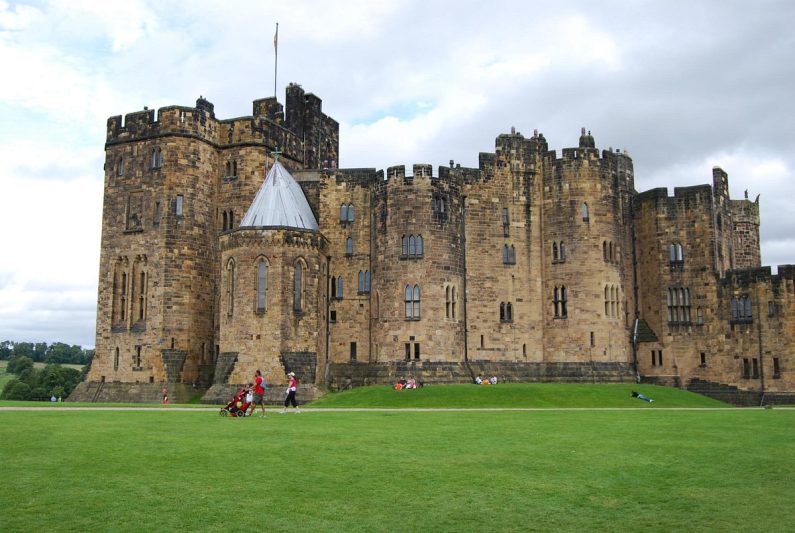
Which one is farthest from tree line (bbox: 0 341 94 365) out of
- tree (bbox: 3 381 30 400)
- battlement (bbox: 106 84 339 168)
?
battlement (bbox: 106 84 339 168)

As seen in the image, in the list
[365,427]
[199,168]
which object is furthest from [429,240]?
[365,427]

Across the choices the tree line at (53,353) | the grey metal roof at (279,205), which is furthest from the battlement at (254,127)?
the tree line at (53,353)

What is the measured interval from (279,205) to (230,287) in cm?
643

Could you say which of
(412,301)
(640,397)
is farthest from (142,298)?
(640,397)

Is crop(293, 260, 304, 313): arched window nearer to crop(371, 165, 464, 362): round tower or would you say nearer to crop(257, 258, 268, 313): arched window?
crop(257, 258, 268, 313): arched window

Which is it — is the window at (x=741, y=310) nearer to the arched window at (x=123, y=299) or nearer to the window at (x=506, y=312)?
the window at (x=506, y=312)

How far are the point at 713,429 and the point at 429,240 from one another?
99.0 ft

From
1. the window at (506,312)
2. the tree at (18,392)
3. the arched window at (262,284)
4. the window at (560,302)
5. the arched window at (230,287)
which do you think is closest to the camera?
the arched window at (262,284)

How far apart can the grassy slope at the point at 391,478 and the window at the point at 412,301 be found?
2805 cm

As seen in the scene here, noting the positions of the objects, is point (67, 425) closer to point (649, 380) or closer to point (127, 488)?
point (127, 488)

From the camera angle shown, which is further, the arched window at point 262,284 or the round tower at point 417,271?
the round tower at point 417,271

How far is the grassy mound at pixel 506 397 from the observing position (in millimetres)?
44250

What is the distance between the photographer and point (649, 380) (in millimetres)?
57969

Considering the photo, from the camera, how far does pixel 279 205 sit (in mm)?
52344
